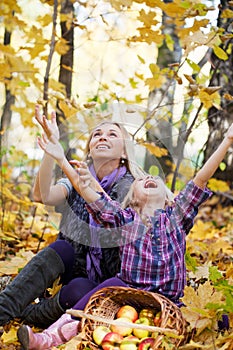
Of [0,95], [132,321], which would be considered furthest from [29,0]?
[132,321]

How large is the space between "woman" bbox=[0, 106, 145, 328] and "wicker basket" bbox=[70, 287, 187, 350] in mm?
216

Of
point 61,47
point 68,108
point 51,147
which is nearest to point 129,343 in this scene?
point 51,147

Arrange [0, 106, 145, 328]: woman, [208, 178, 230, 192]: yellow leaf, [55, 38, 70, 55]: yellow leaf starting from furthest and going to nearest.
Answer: [208, 178, 230, 192]: yellow leaf, [55, 38, 70, 55]: yellow leaf, [0, 106, 145, 328]: woman

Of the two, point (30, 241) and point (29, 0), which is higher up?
point (29, 0)

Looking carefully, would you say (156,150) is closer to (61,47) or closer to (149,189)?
(149,189)

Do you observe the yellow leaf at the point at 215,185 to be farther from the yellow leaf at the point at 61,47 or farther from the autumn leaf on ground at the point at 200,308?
the autumn leaf on ground at the point at 200,308

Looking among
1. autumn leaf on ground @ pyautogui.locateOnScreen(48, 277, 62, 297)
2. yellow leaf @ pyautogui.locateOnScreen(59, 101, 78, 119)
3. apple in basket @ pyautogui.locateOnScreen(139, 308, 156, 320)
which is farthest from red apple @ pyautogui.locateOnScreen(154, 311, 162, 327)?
yellow leaf @ pyautogui.locateOnScreen(59, 101, 78, 119)

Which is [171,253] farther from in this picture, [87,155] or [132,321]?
[87,155]

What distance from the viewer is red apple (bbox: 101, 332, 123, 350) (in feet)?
5.24

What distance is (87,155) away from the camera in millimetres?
2223

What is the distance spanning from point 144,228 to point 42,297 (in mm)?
583

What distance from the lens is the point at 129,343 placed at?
1.59 metres

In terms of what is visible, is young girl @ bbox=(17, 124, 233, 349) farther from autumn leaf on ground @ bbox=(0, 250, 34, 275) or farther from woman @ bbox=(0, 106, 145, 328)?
autumn leaf on ground @ bbox=(0, 250, 34, 275)

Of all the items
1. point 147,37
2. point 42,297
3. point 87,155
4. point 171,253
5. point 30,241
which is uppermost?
point 147,37
